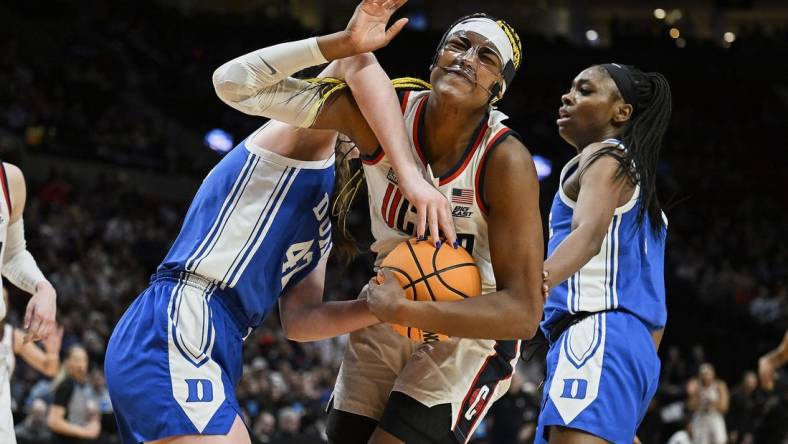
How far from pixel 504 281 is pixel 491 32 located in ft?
2.59

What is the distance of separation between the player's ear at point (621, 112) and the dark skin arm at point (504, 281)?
116 cm

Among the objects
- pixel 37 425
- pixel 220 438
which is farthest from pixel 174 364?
pixel 37 425

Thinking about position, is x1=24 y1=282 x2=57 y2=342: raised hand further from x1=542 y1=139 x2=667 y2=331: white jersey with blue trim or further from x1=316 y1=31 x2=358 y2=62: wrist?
x1=542 y1=139 x2=667 y2=331: white jersey with blue trim

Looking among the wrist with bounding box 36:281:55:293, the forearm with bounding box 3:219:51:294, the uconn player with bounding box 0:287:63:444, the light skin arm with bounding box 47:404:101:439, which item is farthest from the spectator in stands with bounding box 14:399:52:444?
the wrist with bounding box 36:281:55:293

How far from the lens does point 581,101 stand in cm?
422

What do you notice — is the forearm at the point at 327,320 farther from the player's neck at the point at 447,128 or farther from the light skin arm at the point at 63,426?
the light skin arm at the point at 63,426

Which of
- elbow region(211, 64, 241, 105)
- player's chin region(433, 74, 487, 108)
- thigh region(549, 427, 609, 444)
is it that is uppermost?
player's chin region(433, 74, 487, 108)

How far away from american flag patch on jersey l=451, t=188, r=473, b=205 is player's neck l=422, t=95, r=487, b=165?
0.11 metres

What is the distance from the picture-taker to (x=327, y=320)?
11.8ft

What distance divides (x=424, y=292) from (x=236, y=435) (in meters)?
0.75

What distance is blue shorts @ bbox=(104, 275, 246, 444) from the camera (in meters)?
3.17

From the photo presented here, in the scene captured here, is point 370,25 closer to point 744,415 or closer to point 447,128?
point 447,128

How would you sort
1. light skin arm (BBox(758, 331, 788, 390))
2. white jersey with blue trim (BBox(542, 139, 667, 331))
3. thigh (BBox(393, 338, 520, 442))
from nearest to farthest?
thigh (BBox(393, 338, 520, 442)), white jersey with blue trim (BBox(542, 139, 667, 331)), light skin arm (BBox(758, 331, 788, 390))

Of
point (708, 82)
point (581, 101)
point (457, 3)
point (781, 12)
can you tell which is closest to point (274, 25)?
point (457, 3)
